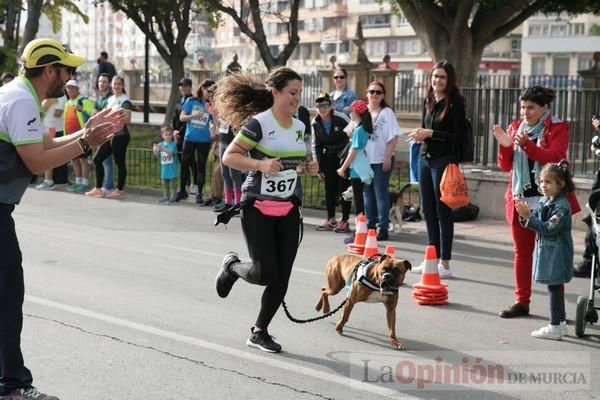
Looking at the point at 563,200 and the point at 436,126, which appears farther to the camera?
the point at 436,126

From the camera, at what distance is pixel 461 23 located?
22.7 metres

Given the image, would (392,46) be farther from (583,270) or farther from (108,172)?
(583,270)

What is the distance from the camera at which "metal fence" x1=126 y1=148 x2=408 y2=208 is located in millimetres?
16469

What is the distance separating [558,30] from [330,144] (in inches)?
3084

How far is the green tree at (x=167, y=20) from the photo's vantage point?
2850 centimetres

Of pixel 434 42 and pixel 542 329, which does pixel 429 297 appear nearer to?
pixel 542 329

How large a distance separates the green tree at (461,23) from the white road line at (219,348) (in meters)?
15.9

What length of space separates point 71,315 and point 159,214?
680cm

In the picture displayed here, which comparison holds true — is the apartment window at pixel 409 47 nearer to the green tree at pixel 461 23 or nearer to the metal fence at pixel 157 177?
the green tree at pixel 461 23

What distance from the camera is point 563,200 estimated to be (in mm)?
7680

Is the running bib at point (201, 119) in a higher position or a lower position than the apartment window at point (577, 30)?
lower

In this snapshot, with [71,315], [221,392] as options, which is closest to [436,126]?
[71,315]

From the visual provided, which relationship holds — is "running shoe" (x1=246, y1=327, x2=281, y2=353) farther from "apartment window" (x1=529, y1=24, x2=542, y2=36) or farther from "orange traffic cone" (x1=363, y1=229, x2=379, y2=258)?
"apartment window" (x1=529, y1=24, x2=542, y2=36)

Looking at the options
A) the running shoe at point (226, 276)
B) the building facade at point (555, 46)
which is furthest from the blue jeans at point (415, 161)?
the building facade at point (555, 46)
